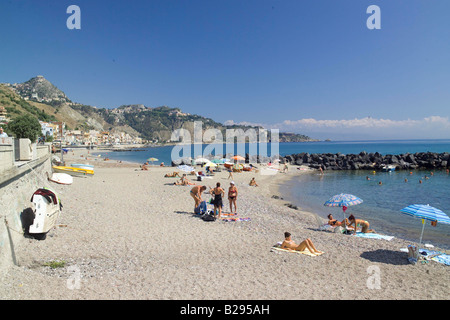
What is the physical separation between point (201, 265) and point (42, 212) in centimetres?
461

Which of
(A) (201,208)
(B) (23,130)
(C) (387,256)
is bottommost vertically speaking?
(C) (387,256)

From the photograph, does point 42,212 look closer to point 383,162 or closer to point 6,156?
point 6,156

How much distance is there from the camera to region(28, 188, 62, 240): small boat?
6910mm

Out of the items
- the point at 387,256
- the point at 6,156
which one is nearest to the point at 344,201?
the point at 387,256

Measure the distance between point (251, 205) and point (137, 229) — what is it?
6986mm

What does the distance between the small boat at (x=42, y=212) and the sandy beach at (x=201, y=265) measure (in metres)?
0.27

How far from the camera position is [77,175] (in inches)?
802

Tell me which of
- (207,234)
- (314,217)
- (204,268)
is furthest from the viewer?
(314,217)

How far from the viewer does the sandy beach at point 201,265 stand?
5.04 m

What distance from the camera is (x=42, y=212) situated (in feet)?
23.1

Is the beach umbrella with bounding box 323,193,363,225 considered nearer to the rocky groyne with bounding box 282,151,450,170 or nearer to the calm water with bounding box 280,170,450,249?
the calm water with bounding box 280,170,450,249

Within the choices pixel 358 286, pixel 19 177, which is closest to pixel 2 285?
pixel 19 177

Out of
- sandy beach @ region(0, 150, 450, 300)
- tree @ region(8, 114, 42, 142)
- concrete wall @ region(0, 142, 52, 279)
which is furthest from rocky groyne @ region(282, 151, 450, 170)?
tree @ region(8, 114, 42, 142)
